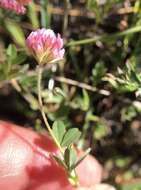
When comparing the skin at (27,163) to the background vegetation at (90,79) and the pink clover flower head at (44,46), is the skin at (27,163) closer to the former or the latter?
the background vegetation at (90,79)

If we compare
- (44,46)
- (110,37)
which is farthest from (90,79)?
(44,46)

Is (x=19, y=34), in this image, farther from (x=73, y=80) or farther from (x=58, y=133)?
(x=58, y=133)

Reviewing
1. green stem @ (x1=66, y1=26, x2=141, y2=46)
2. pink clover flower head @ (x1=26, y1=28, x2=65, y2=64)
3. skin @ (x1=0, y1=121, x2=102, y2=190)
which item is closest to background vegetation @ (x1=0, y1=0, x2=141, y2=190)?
green stem @ (x1=66, y1=26, x2=141, y2=46)

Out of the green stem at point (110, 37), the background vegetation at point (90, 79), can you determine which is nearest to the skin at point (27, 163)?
the background vegetation at point (90, 79)

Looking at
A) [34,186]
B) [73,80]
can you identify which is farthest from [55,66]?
[34,186]

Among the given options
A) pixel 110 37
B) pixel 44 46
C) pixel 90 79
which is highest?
pixel 44 46

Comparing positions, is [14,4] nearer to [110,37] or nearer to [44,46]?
[44,46]

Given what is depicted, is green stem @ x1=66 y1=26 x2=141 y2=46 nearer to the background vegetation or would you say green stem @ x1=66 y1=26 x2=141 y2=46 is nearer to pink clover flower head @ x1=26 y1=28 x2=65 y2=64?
the background vegetation
